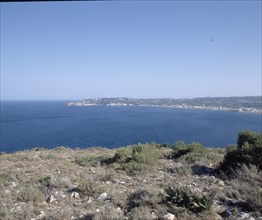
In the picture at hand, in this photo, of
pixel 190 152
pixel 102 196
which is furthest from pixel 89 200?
pixel 190 152

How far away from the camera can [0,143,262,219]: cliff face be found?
6.02 m

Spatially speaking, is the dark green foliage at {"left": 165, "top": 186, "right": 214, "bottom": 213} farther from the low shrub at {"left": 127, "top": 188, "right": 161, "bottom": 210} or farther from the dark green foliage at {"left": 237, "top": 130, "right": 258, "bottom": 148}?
the dark green foliage at {"left": 237, "top": 130, "right": 258, "bottom": 148}

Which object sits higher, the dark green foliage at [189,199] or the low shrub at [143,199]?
the dark green foliage at [189,199]

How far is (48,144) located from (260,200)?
53054mm

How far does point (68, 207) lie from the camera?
6.52 metres

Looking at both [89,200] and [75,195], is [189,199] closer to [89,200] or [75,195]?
[89,200]

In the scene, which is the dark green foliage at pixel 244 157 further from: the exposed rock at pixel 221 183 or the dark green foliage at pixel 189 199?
the dark green foliage at pixel 189 199

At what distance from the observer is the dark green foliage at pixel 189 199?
5.97 m

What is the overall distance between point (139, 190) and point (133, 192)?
43cm

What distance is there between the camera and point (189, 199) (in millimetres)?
6250

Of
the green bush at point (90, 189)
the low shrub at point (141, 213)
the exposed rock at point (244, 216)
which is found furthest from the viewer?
the green bush at point (90, 189)

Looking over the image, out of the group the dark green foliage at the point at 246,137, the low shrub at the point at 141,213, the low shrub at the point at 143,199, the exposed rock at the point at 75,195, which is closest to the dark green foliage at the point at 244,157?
the dark green foliage at the point at 246,137

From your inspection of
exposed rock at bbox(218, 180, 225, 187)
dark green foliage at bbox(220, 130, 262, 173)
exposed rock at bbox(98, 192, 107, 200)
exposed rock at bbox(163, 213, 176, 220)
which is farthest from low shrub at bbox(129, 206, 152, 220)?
dark green foliage at bbox(220, 130, 262, 173)

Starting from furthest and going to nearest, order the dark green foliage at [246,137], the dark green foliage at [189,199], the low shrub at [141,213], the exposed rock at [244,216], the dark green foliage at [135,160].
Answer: the dark green foliage at [246,137], the dark green foliage at [135,160], the dark green foliage at [189,199], the low shrub at [141,213], the exposed rock at [244,216]
